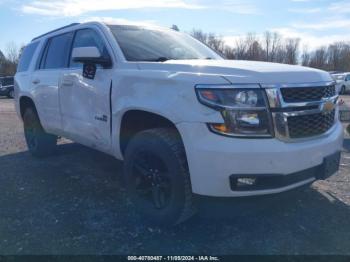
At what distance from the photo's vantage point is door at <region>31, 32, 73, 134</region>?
4.89 m

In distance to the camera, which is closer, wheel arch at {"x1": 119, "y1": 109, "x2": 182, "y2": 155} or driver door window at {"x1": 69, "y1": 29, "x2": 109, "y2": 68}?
wheel arch at {"x1": 119, "y1": 109, "x2": 182, "y2": 155}

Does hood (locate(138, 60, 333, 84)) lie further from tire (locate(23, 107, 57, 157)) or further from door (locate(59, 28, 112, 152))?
tire (locate(23, 107, 57, 157))

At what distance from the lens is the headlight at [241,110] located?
2672mm

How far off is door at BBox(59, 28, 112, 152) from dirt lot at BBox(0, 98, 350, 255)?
0.69 metres

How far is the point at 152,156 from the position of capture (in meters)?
3.26

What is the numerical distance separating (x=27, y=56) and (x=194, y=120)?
473 centimetres

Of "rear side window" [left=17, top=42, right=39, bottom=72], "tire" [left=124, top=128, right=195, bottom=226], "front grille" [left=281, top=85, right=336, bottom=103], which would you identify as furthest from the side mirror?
"rear side window" [left=17, top=42, right=39, bottom=72]

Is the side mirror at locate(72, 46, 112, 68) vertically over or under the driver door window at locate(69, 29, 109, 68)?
under

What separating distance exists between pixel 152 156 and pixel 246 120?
3.25 feet

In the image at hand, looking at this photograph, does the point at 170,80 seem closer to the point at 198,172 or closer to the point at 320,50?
the point at 198,172

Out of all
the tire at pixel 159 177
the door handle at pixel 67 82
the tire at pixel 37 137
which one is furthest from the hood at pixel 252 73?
the tire at pixel 37 137

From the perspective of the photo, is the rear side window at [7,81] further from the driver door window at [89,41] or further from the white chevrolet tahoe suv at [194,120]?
the white chevrolet tahoe suv at [194,120]

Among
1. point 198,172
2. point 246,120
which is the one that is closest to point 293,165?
point 246,120

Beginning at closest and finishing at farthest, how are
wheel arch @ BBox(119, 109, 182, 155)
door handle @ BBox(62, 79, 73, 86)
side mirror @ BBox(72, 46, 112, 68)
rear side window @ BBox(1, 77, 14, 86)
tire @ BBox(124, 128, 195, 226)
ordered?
tire @ BBox(124, 128, 195, 226)
wheel arch @ BBox(119, 109, 182, 155)
side mirror @ BBox(72, 46, 112, 68)
door handle @ BBox(62, 79, 73, 86)
rear side window @ BBox(1, 77, 14, 86)
